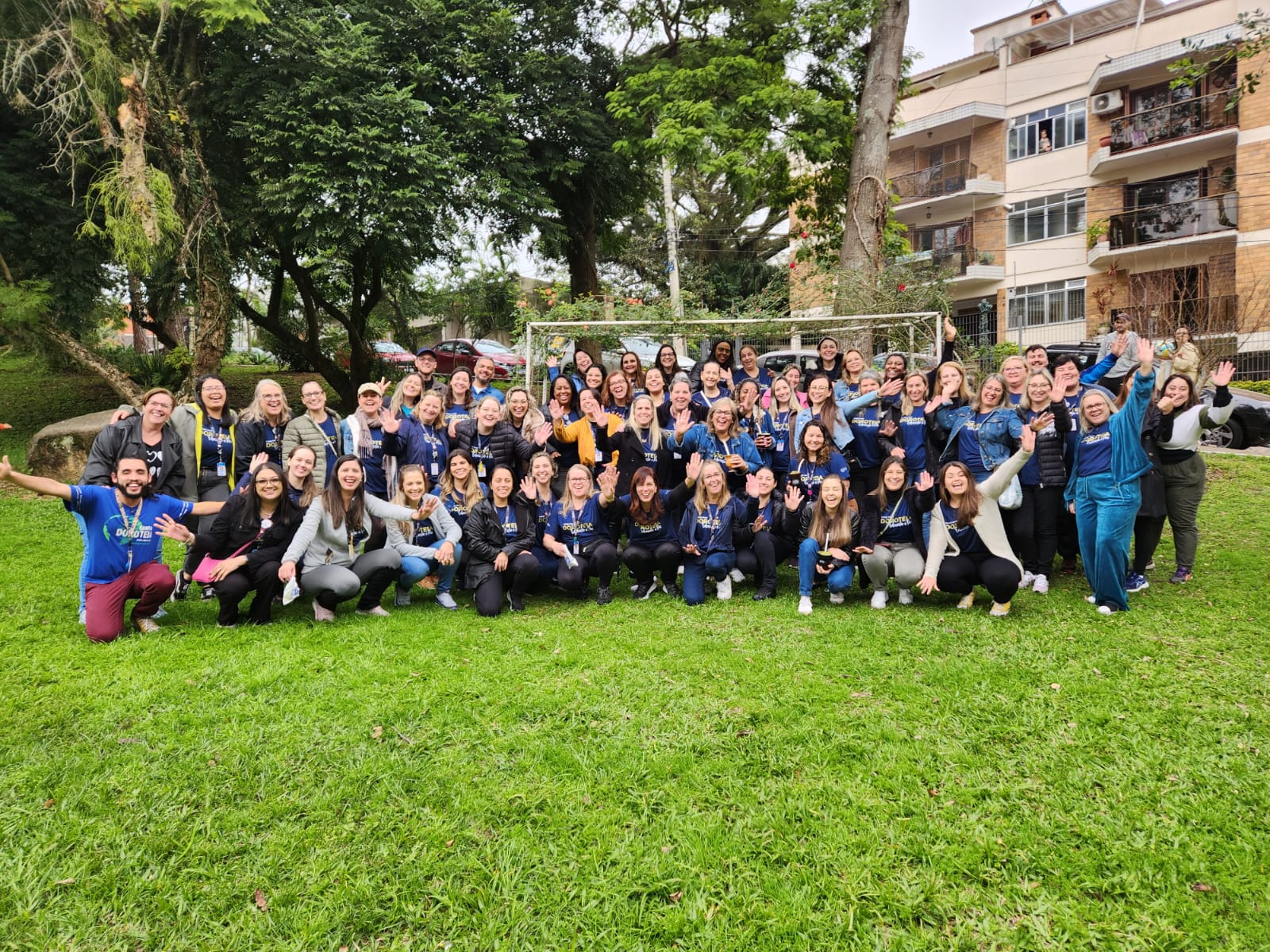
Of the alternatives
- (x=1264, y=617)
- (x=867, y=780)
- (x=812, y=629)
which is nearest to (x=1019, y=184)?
(x=1264, y=617)

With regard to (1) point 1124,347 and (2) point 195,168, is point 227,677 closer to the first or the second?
(1) point 1124,347

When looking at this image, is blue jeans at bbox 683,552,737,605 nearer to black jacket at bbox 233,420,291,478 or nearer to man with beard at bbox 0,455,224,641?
black jacket at bbox 233,420,291,478

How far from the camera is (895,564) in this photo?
5.98 meters

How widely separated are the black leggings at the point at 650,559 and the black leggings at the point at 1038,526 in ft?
9.79

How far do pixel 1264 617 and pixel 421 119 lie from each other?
12925 millimetres

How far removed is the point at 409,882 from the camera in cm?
279

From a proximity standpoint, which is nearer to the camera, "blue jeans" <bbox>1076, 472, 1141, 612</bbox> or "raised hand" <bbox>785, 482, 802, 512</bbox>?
"blue jeans" <bbox>1076, 472, 1141, 612</bbox>

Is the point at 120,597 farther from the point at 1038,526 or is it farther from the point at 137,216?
the point at 1038,526

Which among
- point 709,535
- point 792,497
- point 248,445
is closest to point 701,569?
point 709,535

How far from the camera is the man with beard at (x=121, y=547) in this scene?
5145 mm

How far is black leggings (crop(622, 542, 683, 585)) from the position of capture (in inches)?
255

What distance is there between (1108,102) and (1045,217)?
3464 millimetres

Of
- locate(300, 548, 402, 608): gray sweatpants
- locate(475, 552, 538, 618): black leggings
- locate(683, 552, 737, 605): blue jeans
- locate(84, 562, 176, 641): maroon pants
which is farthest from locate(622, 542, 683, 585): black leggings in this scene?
locate(84, 562, 176, 641): maroon pants

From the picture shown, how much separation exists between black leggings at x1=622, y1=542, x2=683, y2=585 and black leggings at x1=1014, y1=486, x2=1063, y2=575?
298 centimetres
